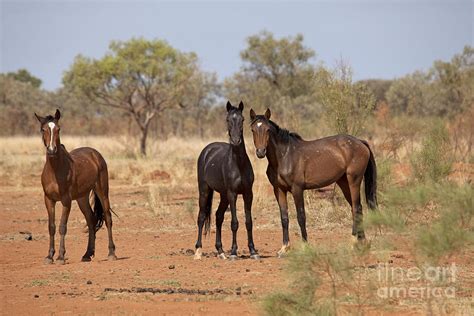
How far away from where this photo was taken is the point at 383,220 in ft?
26.0

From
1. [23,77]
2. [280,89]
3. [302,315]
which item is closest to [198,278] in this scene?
[302,315]

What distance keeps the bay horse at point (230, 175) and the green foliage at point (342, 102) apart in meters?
5.19

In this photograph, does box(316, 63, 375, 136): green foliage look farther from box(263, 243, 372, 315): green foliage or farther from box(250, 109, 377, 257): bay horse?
box(263, 243, 372, 315): green foliage

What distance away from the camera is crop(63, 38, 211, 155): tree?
38188mm

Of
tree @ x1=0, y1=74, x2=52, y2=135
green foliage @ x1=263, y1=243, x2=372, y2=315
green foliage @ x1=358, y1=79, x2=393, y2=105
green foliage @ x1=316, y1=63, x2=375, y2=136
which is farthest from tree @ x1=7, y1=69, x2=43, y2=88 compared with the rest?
green foliage @ x1=263, y1=243, x2=372, y2=315

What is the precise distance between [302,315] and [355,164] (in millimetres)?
5835

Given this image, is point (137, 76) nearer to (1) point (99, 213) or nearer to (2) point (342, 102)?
(2) point (342, 102)

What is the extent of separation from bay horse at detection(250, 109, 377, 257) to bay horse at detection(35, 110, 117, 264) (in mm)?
2777

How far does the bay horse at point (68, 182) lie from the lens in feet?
41.7

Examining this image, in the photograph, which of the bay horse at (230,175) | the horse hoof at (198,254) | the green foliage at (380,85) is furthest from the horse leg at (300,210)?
the green foliage at (380,85)

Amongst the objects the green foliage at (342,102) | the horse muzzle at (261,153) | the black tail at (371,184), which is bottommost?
the black tail at (371,184)

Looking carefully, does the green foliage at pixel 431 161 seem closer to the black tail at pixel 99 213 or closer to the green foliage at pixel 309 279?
the black tail at pixel 99 213

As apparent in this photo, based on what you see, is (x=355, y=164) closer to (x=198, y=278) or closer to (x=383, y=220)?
(x=198, y=278)

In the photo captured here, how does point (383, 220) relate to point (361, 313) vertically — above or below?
above
